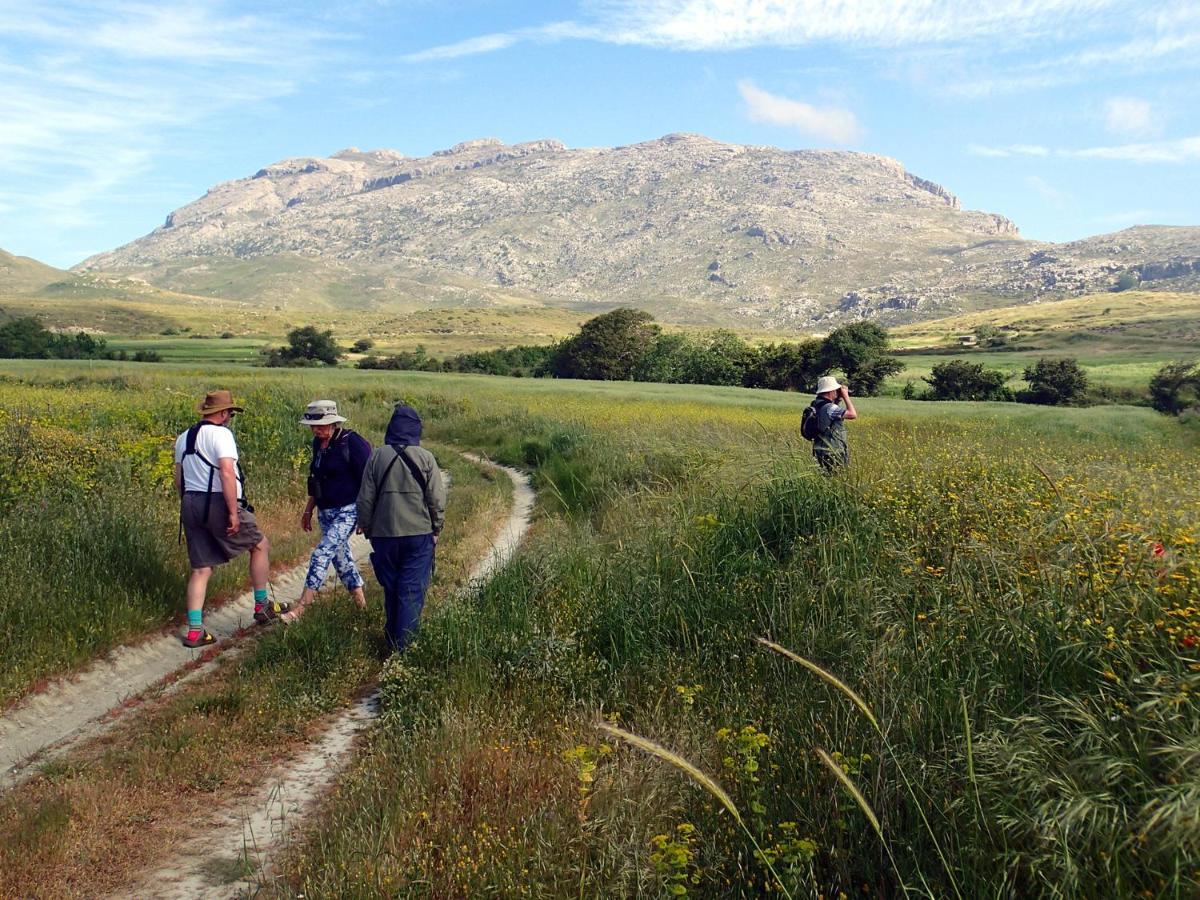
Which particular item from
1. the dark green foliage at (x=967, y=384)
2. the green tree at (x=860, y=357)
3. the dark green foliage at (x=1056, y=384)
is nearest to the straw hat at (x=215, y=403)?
the dark green foliage at (x=1056, y=384)

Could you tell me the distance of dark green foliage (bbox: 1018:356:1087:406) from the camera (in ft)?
189

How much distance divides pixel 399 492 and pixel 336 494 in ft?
5.81

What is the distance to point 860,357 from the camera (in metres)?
66.8

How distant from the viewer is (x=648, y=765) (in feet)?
14.3

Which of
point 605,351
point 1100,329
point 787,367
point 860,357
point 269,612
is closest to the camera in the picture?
point 269,612

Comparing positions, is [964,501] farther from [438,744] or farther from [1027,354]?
[1027,354]

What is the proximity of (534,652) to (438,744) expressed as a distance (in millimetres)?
1386

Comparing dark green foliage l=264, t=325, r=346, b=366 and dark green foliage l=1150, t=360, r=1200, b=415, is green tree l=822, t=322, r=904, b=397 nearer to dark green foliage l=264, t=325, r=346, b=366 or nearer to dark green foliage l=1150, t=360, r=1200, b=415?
dark green foliage l=1150, t=360, r=1200, b=415

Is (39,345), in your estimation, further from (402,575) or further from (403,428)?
(402,575)

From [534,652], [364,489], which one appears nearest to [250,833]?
[534,652]

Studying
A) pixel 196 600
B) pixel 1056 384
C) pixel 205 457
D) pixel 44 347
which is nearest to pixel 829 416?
pixel 205 457

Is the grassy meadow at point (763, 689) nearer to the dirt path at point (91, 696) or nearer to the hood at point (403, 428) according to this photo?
the dirt path at point (91, 696)

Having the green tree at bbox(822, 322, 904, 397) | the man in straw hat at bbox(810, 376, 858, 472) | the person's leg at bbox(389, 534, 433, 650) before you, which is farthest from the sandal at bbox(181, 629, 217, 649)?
the green tree at bbox(822, 322, 904, 397)

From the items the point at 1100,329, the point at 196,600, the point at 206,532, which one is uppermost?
the point at 1100,329
